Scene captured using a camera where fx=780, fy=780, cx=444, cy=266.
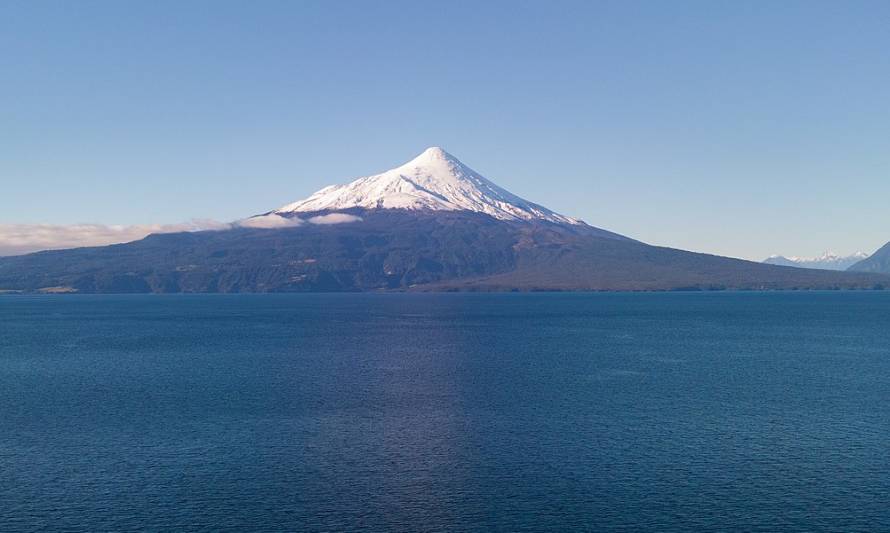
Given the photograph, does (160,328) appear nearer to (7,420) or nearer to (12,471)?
(7,420)

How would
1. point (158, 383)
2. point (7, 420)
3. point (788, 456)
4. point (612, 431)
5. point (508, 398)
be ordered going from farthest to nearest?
point (158, 383)
point (508, 398)
point (7, 420)
point (612, 431)
point (788, 456)

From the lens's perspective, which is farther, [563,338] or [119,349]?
[563,338]

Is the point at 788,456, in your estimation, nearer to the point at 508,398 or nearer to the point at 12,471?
the point at 508,398

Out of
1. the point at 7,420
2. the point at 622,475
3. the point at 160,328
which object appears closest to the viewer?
the point at 622,475

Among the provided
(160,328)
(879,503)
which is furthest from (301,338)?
(879,503)

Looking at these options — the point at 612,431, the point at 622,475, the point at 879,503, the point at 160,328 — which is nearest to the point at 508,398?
the point at 612,431

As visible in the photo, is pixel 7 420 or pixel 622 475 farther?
pixel 7 420
